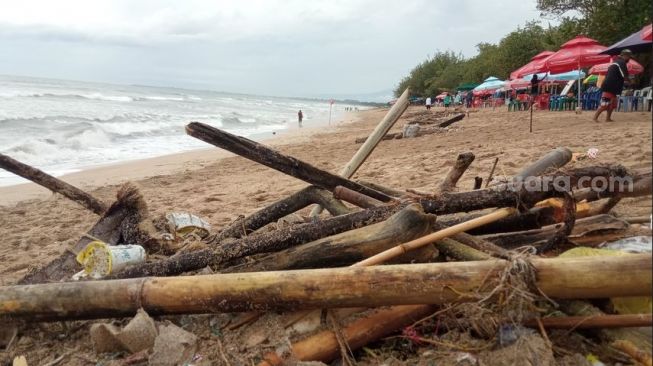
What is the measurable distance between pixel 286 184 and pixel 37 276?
474 centimetres

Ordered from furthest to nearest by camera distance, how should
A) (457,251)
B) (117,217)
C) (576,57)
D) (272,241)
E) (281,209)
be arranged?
(576,57)
(117,217)
(281,209)
(272,241)
(457,251)

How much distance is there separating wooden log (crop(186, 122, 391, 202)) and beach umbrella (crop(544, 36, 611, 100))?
526 inches

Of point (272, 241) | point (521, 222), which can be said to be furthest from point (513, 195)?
point (272, 241)

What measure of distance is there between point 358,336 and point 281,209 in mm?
1378

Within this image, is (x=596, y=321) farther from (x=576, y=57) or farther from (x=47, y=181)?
(x=576, y=57)

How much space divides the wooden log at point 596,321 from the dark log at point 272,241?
97 centimetres

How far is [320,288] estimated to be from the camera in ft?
6.57

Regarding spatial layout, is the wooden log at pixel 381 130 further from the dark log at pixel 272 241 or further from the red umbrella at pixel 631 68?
the red umbrella at pixel 631 68

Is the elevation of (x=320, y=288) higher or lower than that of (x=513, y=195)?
lower

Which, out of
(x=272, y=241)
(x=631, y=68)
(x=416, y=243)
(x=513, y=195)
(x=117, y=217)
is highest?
(x=631, y=68)

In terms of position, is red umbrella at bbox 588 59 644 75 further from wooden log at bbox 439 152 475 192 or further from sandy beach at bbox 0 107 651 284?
wooden log at bbox 439 152 475 192

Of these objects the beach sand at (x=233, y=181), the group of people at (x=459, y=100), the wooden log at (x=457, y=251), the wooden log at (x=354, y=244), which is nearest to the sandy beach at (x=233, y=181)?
the beach sand at (x=233, y=181)

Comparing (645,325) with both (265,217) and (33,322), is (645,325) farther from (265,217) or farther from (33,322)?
(33,322)

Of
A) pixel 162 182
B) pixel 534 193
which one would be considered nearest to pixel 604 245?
pixel 534 193
